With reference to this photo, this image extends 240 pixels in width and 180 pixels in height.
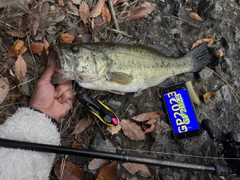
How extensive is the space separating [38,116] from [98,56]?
0.85m

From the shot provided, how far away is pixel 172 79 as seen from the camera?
3.82 meters

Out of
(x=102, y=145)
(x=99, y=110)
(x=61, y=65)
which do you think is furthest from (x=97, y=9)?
(x=102, y=145)

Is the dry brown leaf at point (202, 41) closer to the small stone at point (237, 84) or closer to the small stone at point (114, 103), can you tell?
the small stone at point (237, 84)

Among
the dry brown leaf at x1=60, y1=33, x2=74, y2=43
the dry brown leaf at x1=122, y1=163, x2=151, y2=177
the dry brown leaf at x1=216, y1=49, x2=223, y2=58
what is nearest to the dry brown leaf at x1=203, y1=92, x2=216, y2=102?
the dry brown leaf at x1=216, y1=49, x2=223, y2=58

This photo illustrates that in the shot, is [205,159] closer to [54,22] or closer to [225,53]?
[225,53]

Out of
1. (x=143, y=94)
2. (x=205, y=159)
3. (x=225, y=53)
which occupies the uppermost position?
(x=225, y=53)

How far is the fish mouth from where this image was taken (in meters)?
3.02

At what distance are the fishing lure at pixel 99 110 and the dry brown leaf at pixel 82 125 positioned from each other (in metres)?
0.20

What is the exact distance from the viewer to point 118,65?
10.9 ft

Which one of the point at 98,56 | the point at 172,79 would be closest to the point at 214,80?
the point at 172,79

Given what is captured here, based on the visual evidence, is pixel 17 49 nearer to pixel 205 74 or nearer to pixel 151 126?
pixel 151 126

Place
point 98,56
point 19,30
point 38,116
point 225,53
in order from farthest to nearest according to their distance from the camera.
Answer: point 225,53 < point 19,30 < point 98,56 < point 38,116

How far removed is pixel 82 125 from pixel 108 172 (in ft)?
1.93

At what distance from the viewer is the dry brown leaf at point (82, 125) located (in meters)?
3.48
